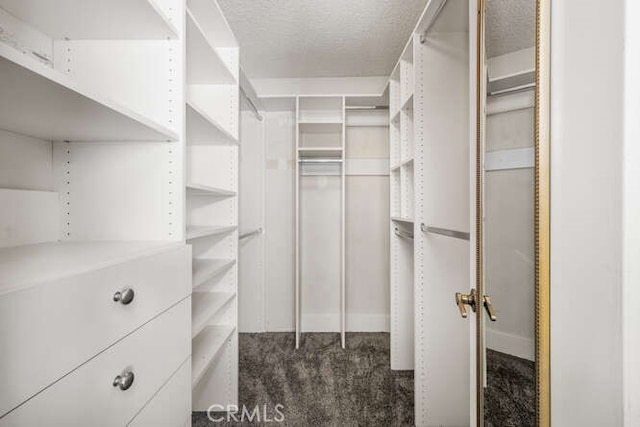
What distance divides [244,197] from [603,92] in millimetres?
2423

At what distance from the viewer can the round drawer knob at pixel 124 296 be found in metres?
0.65

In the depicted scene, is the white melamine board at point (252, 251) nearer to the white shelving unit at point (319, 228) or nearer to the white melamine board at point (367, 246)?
the white shelving unit at point (319, 228)

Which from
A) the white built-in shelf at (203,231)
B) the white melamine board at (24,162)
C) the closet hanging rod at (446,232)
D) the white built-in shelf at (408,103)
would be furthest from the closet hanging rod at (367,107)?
the white melamine board at (24,162)

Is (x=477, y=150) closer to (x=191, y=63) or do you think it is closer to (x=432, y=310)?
(x=432, y=310)

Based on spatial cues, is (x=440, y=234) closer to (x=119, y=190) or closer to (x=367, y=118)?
(x=119, y=190)

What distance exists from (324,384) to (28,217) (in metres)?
1.79

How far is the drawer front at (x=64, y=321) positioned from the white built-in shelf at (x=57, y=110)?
0.40 meters

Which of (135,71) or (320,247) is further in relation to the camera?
(320,247)

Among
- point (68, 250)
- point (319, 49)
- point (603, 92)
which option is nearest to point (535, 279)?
point (603, 92)

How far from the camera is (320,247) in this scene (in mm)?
2703

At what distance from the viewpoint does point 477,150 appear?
884 mm

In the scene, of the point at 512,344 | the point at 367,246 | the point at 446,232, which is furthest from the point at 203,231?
the point at 367,246

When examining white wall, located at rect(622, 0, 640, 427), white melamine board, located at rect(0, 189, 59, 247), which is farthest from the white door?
white melamine board, located at rect(0, 189, 59, 247)

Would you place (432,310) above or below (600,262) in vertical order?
below
